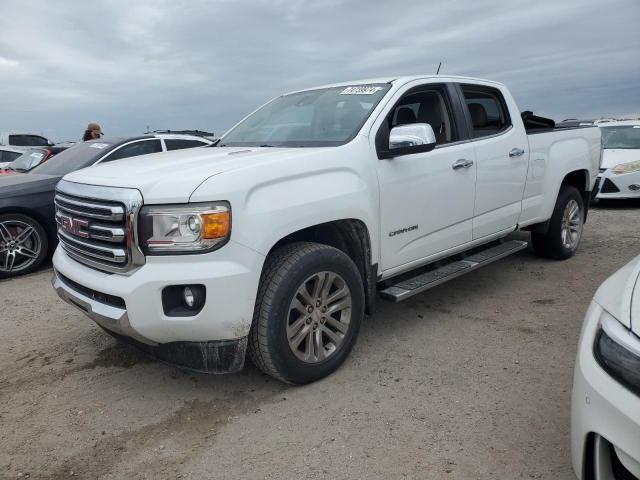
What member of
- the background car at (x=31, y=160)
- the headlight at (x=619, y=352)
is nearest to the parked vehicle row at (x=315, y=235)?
the headlight at (x=619, y=352)

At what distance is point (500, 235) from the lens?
15.2 ft

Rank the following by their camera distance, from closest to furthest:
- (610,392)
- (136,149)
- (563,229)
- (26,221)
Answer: (610,392)
(563,229)
(26,221)
(136,149)

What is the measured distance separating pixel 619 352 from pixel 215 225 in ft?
5.80

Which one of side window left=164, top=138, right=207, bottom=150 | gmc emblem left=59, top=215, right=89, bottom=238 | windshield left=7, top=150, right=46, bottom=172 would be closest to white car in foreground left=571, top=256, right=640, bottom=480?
gmc emblem left=59, top=215, right=89, bottom=238

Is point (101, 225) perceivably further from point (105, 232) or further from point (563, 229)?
point (563, 229)

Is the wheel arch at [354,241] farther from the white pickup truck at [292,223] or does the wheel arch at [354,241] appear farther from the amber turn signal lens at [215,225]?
the amber turn signal lens at [215,225]

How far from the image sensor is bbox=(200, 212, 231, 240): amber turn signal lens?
8.24 feet

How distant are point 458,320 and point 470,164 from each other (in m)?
1.23

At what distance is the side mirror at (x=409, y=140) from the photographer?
3312 mm

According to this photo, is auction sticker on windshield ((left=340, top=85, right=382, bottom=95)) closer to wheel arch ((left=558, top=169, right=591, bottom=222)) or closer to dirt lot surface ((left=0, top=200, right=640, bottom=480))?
dirt lot surface ((left=0, top=200, right=640, bottom=480))

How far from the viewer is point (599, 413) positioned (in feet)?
5.36

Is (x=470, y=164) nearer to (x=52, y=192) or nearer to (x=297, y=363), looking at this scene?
(x=297, y=363)

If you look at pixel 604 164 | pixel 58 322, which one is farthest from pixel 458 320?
pixel 604 164

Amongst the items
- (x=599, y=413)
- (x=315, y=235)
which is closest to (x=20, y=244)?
(x=315, y=235)
